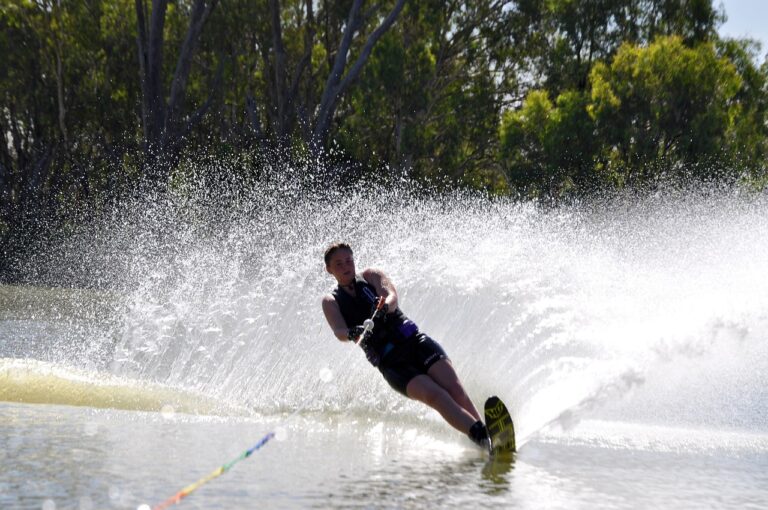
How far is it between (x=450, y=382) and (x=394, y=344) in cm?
44

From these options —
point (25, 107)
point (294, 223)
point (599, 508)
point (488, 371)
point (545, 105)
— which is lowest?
point (599, 508)

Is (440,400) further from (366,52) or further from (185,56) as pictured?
(185,56)

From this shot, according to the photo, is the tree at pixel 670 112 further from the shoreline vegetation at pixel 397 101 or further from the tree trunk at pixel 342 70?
the tree trunk at pixel 342 70

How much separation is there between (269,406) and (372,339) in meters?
1.49

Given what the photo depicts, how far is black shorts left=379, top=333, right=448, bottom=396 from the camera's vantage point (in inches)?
265

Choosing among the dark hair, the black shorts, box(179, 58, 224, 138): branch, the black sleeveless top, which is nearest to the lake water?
the black shorts

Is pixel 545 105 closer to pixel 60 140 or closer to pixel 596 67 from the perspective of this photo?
pixel 596 67

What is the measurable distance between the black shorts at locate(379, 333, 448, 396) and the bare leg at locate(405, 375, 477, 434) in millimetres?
75

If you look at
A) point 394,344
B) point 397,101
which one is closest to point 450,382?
point 394,344

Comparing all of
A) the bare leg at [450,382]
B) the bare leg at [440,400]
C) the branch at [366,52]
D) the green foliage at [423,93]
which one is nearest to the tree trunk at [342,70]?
the branch at [366,52]

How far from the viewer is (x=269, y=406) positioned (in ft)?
26.4

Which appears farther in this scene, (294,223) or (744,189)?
(744,189)

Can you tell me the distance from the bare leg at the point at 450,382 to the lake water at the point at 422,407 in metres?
0.27

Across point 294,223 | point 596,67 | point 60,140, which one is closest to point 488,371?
point 294,223
